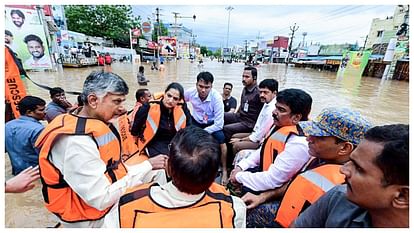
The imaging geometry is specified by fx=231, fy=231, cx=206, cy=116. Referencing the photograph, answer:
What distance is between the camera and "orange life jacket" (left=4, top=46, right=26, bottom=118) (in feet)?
9.36

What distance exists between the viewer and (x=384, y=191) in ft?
2.52

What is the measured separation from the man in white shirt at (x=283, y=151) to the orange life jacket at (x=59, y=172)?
91cm

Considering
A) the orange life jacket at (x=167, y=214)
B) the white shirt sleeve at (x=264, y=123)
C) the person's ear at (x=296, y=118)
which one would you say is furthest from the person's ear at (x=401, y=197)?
the white shirt sleeve at (x=264, y=123)

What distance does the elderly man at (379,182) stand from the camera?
2.42 ft

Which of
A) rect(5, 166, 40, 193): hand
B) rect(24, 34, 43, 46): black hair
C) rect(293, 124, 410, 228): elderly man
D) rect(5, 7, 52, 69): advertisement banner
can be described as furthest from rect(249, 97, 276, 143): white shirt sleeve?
rect(24, 34, 43, 46): black hair

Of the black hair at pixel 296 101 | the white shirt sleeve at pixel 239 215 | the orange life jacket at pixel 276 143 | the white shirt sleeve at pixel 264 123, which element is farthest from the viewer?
the white shirt sleeve at pixel 264 123

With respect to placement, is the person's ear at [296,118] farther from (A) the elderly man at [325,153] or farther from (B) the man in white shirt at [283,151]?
(A) the elderly man at [325,153]

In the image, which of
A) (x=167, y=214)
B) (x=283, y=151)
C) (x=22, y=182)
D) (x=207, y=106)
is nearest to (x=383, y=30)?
(x=207, y=106)

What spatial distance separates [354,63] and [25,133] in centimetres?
2281

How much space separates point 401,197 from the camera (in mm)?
748

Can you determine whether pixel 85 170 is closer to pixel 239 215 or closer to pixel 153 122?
pixel 239 215

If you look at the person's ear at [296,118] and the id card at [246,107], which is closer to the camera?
the person's ear at [296,118]
